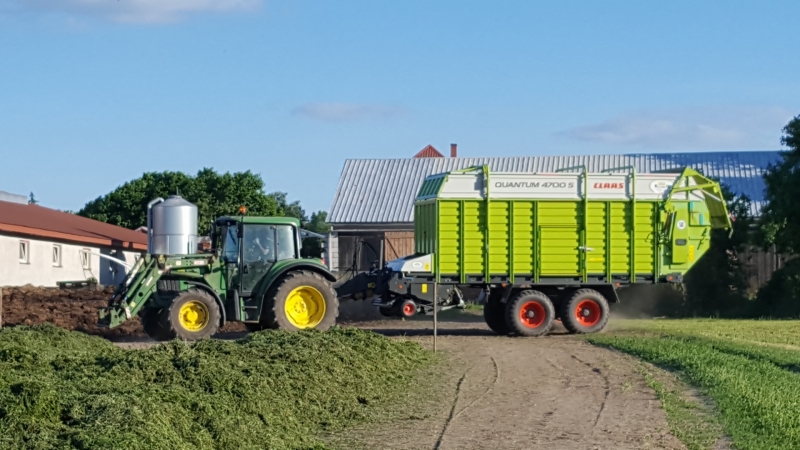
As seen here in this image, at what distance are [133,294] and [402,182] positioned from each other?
73.5 feet

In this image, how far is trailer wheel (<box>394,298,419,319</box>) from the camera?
21141 millimetres

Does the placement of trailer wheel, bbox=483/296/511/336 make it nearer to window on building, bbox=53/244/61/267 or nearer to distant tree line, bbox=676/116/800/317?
distant tree line, bbox=676/116/800/317

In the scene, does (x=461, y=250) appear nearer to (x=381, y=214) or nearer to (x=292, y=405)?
(x=292, y=405)

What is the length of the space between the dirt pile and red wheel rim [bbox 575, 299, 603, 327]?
7758 millimetres

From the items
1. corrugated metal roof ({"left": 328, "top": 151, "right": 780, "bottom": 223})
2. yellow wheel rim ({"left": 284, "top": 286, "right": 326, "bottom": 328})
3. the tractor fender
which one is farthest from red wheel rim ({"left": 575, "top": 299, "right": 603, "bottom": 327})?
corrugated metal roof ({"left": 328, "top": 151, "right": 780, "bottom": 223})

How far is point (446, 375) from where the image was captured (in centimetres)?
1488

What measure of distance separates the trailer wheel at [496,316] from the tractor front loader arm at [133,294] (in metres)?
7.23

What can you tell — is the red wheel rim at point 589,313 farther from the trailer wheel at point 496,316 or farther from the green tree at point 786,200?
the green tree at point 786,200

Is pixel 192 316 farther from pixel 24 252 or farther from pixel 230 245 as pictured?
pixel 24 252

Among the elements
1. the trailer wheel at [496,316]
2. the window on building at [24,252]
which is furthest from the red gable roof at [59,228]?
the trailer wheel at [496,316]

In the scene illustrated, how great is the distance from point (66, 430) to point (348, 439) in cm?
312

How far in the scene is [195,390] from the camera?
10016mm

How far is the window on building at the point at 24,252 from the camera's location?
28.6 meters

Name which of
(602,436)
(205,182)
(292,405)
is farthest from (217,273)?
(205,182)
